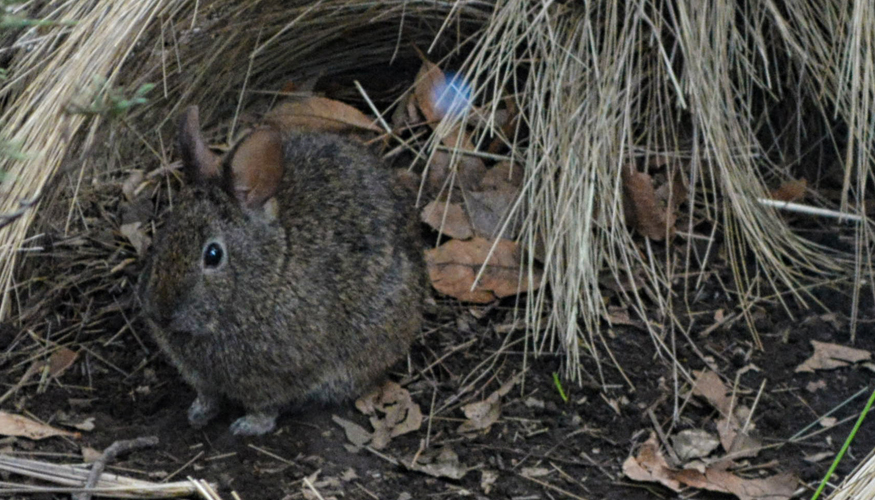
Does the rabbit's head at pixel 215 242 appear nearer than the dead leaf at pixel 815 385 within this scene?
Yes

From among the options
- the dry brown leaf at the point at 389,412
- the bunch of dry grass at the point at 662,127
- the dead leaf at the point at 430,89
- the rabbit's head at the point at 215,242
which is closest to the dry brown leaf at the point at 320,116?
the dead leaf at the point at 430,89

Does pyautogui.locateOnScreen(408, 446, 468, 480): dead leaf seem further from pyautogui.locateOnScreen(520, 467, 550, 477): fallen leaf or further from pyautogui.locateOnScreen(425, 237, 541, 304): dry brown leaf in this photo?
pyautogui.locateOnScreen(425, 237, 541, 304): dry brown leaf

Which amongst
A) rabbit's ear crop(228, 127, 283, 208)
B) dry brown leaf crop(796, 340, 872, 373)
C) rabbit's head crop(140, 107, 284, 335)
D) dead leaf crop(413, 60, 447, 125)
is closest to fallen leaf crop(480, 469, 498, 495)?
rabbit's head crop(140, 107, 284, 335)

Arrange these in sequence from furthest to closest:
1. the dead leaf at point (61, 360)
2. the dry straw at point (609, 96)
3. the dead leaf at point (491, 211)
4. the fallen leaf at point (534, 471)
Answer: the dead leaf at point (491, 211), the dry straw at point (609, 96), the dead leaf at point (61, 360), the fallen leaf at point (534, 471)

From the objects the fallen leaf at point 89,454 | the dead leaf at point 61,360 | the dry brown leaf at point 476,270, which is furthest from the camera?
the dry brown leaf at point 476,270

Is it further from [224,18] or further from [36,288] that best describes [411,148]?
[36,288]

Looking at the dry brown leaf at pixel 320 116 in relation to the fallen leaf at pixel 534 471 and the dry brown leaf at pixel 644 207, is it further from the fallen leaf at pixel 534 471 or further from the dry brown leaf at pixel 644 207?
the fallen leaf at pixel 534 471

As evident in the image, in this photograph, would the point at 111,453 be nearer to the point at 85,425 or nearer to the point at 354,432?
the point at 85,425
